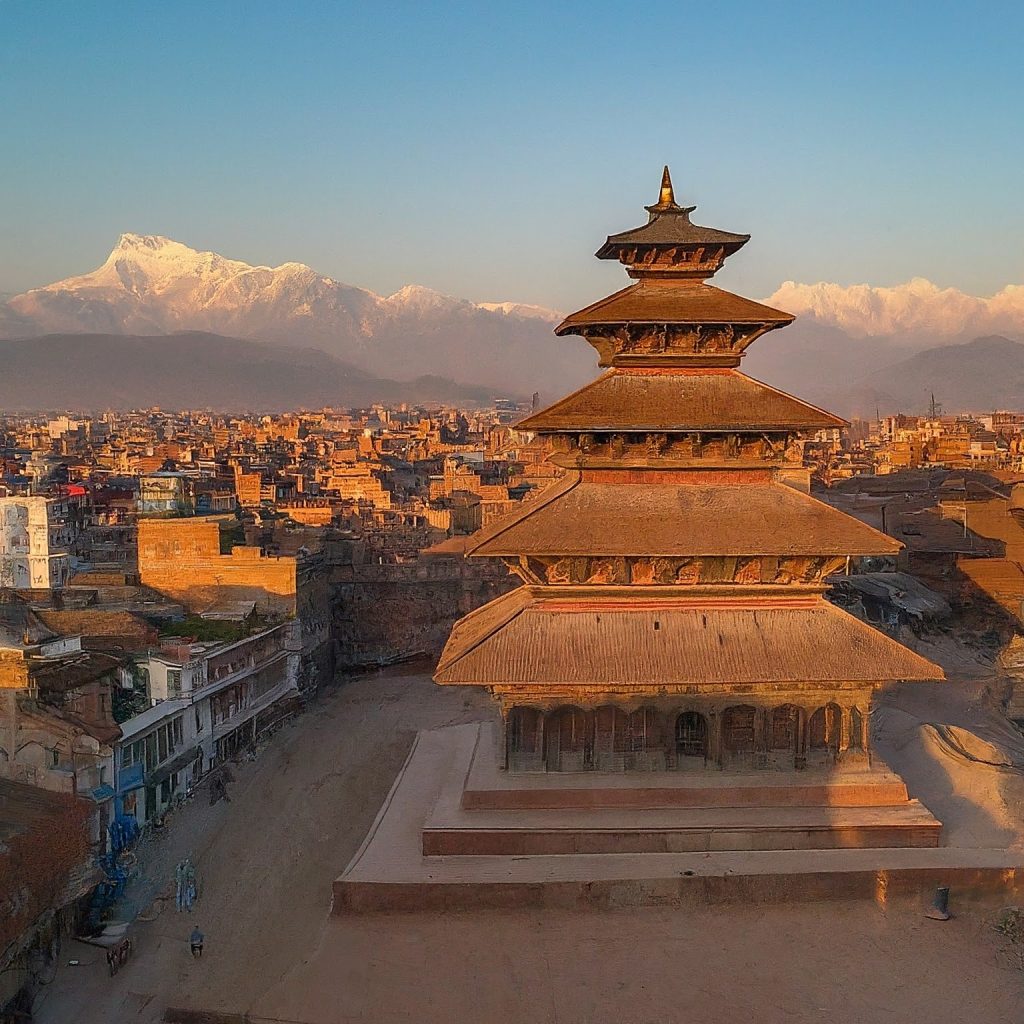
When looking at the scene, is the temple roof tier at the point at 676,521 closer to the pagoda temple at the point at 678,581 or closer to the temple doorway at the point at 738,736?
the pagoda temple at the point at 678,581

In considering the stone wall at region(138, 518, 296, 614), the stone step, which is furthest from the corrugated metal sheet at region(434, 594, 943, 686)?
the stone wall at region(138, 518, 296, 614)

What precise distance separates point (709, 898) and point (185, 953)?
27.0 feet

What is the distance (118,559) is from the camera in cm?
4325

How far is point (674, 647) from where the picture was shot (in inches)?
676

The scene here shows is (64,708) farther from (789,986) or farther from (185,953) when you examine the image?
(789,986)

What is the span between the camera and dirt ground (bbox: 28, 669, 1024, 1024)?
13.0m

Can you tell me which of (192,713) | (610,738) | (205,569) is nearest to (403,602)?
(205,569)

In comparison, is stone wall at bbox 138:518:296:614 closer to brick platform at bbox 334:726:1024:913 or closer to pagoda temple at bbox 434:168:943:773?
pagoda temple at bbox 434:168:943:773

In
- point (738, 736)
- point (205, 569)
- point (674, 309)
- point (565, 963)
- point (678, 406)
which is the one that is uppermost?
point (674, 309)

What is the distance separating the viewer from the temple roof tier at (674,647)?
54.4ft

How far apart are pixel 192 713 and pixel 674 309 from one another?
1401 centimetres

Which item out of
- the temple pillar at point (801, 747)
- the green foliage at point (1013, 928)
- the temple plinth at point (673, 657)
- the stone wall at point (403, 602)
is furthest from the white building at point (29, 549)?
the green foliage at point (1013, 928)

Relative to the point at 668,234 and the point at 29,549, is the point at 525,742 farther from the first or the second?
the point at 29,549

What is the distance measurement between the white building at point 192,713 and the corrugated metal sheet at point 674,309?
37.6 ft
